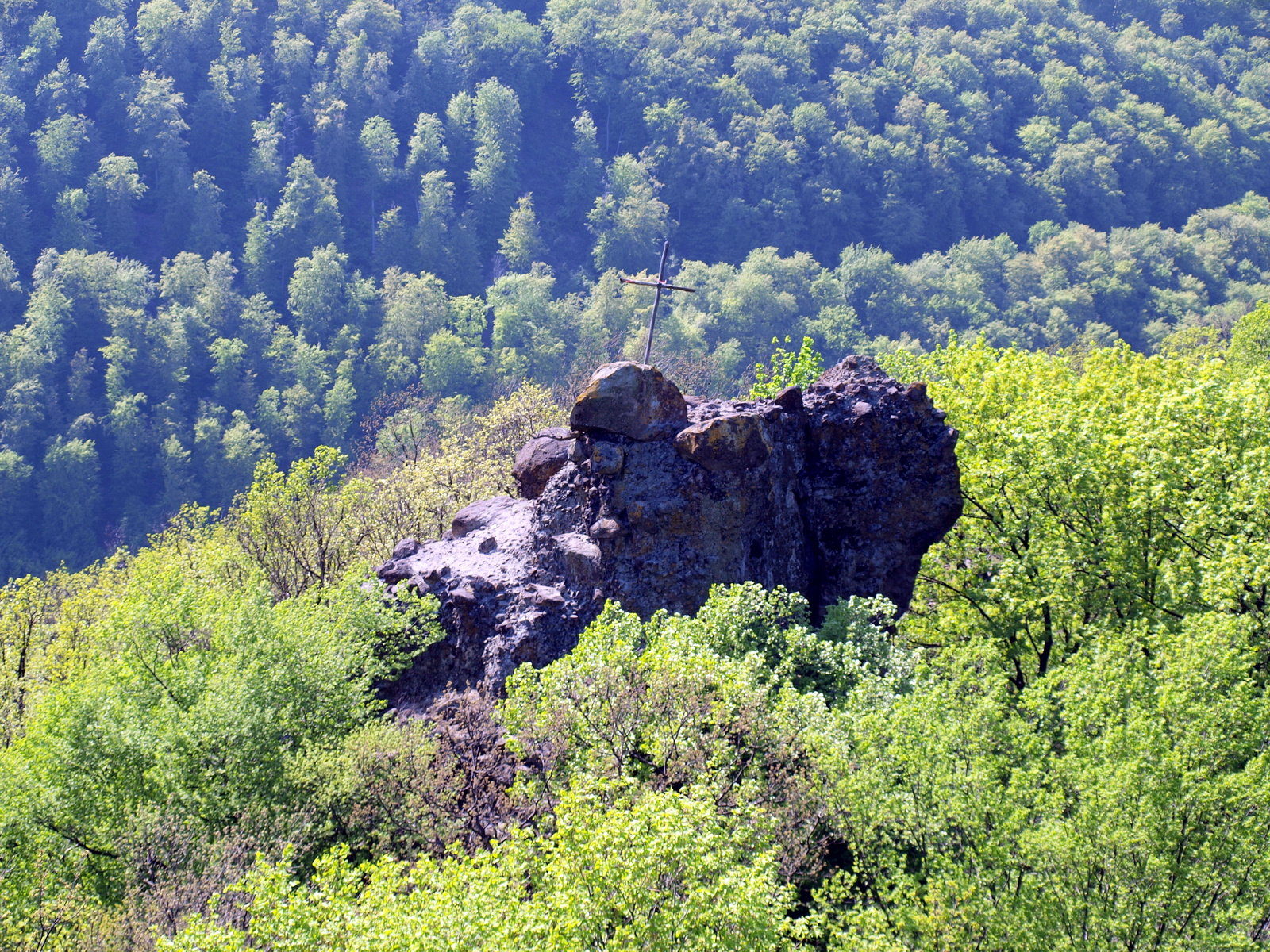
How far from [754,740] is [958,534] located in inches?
441

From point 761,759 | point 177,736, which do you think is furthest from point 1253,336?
point 177,736

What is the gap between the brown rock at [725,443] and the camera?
20844mm

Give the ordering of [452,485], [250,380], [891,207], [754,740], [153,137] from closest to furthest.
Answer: [754,740] → [452,485] → [250,380] → [153,137] → [891,207]

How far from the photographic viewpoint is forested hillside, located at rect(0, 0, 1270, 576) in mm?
102312

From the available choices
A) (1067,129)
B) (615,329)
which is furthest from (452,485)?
(1067,129)

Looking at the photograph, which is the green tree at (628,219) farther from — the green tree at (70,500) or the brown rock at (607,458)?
the brown rock at (607,458)

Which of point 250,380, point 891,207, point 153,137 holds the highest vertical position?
point 153,137

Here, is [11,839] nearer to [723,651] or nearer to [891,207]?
[723,651]

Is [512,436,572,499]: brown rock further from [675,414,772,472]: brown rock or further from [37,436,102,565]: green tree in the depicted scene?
[37,436,102,565]: green tree

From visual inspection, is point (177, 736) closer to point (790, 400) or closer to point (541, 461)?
point (541, 461)

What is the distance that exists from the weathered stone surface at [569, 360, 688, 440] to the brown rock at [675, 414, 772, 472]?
70 cm

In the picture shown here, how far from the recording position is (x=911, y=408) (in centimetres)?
2222

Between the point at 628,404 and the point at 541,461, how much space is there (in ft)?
11.7

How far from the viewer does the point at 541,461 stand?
2370 centimetres
